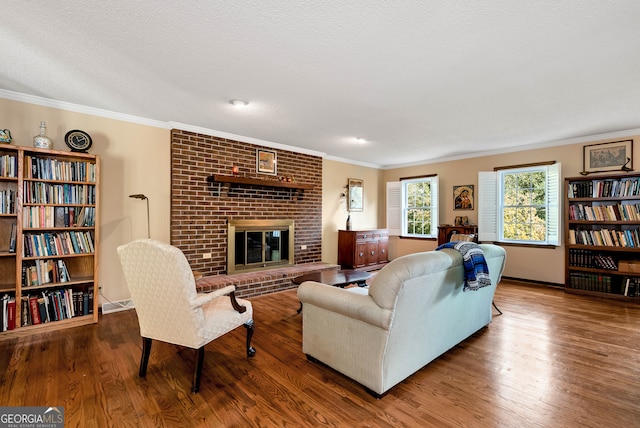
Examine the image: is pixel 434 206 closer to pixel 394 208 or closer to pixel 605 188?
pixel 394 208

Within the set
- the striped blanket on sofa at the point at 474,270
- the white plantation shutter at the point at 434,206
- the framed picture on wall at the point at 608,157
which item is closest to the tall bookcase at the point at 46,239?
the striped blanket on sofa at the point at 474,270

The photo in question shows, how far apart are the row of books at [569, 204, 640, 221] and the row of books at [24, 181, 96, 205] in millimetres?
6653

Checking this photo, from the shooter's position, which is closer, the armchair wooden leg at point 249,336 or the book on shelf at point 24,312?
the armchair wooden leg at point 249,336

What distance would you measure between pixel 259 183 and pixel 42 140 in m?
2.48

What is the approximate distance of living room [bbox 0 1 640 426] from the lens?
5.90 ft

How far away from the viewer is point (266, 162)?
16.4 ft

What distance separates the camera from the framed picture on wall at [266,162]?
193 inches

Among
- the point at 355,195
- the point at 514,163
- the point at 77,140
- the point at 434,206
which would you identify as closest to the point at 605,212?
the point at 514,163

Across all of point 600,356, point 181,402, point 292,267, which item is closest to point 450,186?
point 292,267

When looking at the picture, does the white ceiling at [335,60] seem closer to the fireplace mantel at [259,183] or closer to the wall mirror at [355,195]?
the fireplace mantel at [259,183]

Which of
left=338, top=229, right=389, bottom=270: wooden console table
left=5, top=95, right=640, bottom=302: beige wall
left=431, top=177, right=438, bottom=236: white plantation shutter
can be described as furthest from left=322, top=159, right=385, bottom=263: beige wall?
left=431, top=177, right=438, bottom=236: white plantation shutter

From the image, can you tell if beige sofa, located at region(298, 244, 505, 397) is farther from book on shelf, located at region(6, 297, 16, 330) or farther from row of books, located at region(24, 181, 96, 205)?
book on shelf, located at region(6, 297, 16, 330)

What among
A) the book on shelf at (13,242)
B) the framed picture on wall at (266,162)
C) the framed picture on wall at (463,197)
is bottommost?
the book on shelf at (13,242)

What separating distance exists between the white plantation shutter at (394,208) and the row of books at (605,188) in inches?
120
